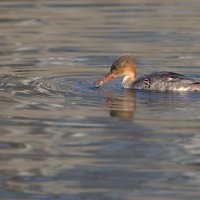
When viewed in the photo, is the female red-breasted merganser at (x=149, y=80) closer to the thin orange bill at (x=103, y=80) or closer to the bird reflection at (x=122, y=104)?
the thin orange bill at (x=103, y=80)

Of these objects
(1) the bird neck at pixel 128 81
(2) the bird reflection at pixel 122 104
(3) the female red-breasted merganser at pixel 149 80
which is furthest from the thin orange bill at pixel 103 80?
(2) the bird reflection at pixel 122 104

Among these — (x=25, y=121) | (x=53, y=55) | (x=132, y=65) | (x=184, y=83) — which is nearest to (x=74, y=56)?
(x=53, y=55)

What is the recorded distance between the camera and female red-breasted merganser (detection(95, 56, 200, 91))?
482 inches

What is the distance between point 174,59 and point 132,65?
196 cm

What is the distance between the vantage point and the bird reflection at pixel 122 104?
35.9ft

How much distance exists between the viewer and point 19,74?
1389 cm

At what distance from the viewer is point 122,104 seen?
1159 cm

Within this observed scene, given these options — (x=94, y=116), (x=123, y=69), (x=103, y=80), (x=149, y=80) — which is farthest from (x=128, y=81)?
(x=94, y=116)

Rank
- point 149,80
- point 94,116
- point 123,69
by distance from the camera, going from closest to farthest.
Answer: point 94,116
point 149,80
point 123,69

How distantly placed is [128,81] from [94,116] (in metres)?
2.16

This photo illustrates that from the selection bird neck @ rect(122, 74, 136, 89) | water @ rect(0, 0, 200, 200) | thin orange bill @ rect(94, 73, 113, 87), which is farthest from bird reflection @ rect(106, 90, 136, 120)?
thin orange bill @ rect(94, 73, 113, 87)

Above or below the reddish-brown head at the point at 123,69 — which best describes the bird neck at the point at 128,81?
below

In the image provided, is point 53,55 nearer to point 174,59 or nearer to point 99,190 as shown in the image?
point 174,59

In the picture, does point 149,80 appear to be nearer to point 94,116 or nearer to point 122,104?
point 122,104
